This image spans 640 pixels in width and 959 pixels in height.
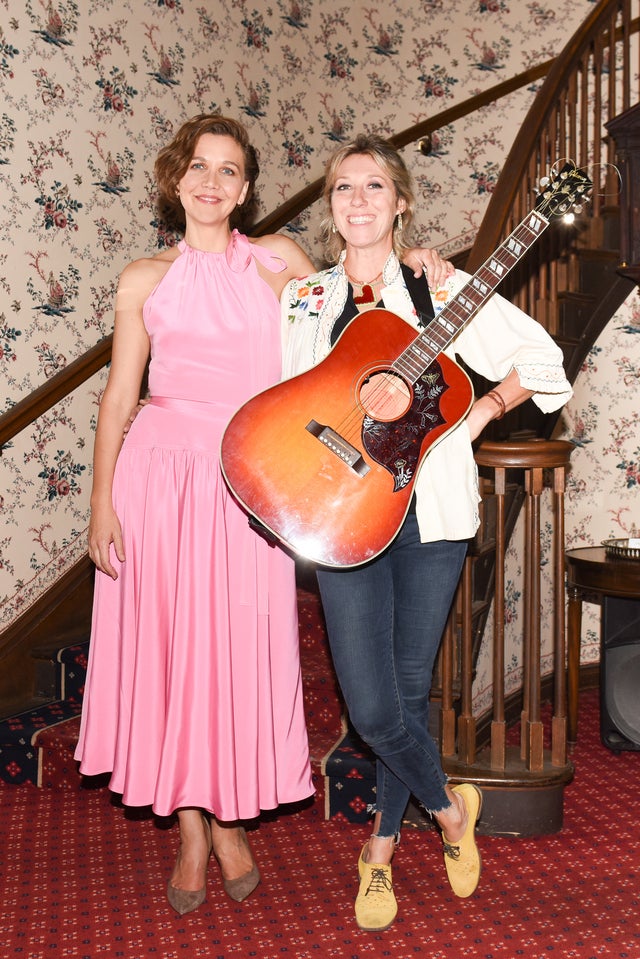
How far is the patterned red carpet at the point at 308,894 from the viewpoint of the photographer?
2010 mm

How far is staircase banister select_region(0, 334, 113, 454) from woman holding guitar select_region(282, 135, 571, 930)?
63.1 inches

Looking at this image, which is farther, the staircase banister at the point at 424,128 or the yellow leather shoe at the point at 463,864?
the staircase banister at the point at 424,128

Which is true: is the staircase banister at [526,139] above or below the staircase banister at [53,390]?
above

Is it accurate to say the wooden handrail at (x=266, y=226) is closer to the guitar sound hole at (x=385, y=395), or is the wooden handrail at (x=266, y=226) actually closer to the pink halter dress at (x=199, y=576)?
the pink halter dress at (x=199, y=576)

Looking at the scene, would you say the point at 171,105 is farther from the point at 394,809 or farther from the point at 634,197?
the point at 394,809

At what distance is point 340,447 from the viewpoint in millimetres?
1823

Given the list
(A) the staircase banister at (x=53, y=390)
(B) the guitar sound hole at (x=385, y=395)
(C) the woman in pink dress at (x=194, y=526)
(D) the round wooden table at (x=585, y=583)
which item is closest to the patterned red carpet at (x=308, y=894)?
(C) the woman in pink dress at (x=194, y=526)

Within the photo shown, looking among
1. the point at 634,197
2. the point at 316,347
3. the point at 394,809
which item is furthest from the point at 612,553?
the point at 316,347

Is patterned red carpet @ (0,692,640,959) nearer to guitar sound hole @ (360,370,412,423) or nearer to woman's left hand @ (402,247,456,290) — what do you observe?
guitar sound hole @ (360,370,412,423)

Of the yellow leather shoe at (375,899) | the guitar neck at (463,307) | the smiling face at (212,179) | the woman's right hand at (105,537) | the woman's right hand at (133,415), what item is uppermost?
the smiling face at (212,179)

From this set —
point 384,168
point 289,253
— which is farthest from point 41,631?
point 384,168

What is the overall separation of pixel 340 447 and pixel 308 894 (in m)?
1.10

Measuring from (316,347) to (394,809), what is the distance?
1.01m

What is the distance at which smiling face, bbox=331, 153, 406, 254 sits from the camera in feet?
6.23
